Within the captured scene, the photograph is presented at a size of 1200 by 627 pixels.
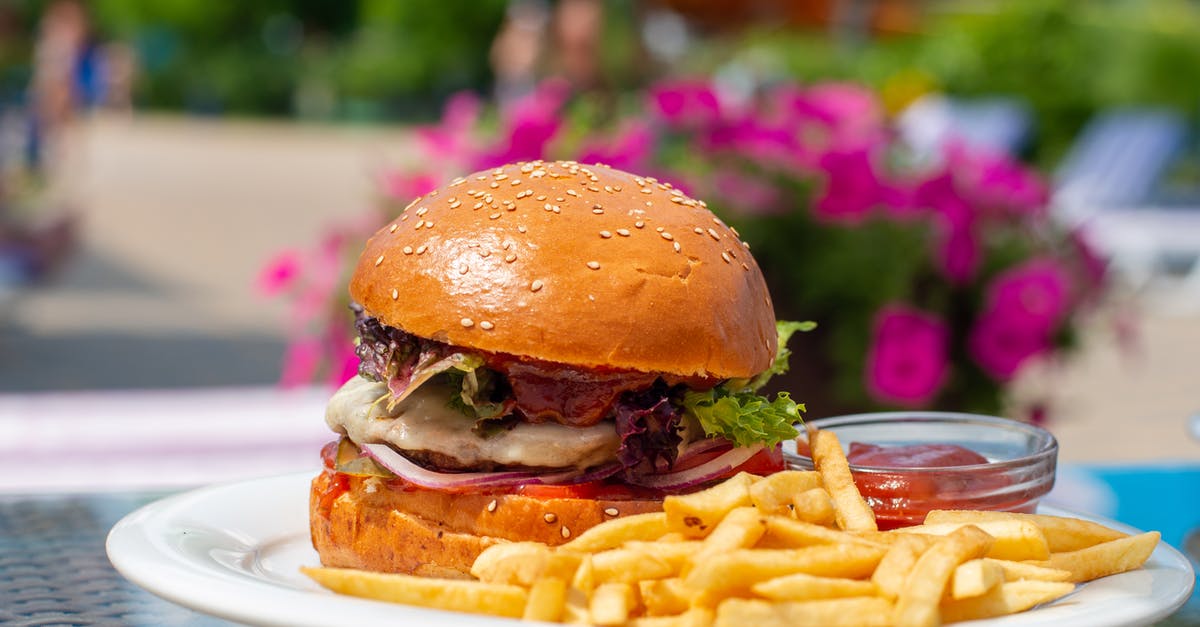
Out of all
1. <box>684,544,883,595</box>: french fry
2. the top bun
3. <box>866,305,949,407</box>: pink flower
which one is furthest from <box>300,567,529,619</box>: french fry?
<box>866,305,949,407</box>: pink flower

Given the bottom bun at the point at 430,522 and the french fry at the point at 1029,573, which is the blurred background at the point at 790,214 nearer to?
the french fry at the point at 1029,573

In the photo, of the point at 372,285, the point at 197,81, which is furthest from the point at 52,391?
the point at 197,81

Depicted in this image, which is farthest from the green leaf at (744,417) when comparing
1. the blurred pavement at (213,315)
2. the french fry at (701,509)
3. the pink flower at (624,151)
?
the pink flower at (624,151)

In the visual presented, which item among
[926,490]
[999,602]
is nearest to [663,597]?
[999,602]

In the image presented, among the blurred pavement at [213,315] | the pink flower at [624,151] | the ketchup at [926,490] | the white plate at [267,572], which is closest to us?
the white plate at [267,572]

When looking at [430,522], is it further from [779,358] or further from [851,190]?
[851,190]

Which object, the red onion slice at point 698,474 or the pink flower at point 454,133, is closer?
the red onion slice at point 698,474
